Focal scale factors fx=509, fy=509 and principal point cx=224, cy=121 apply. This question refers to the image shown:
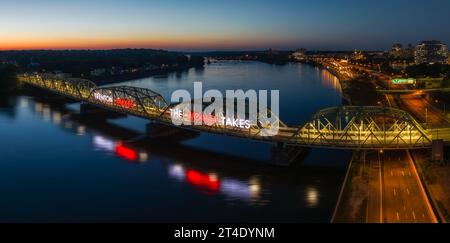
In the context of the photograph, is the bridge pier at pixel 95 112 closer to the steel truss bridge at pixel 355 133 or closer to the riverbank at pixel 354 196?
the steel truss bridge at pixel 355 133

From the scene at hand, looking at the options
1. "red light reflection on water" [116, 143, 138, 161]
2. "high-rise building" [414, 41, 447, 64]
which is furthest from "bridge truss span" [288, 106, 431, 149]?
"high-rise building" [414, 41, 447, 64]

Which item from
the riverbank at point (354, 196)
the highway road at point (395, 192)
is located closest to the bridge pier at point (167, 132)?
the riverbank at point (354, 196)

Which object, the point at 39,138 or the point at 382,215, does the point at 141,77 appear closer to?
the point at 39,138

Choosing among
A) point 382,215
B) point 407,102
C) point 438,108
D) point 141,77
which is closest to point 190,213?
point 382,215

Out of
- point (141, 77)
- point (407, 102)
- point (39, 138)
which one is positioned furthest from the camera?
point (141, 77)

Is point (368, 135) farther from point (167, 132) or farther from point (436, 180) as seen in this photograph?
point (167, 132)

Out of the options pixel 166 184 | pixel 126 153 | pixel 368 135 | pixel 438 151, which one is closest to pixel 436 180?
pixel 438 151
